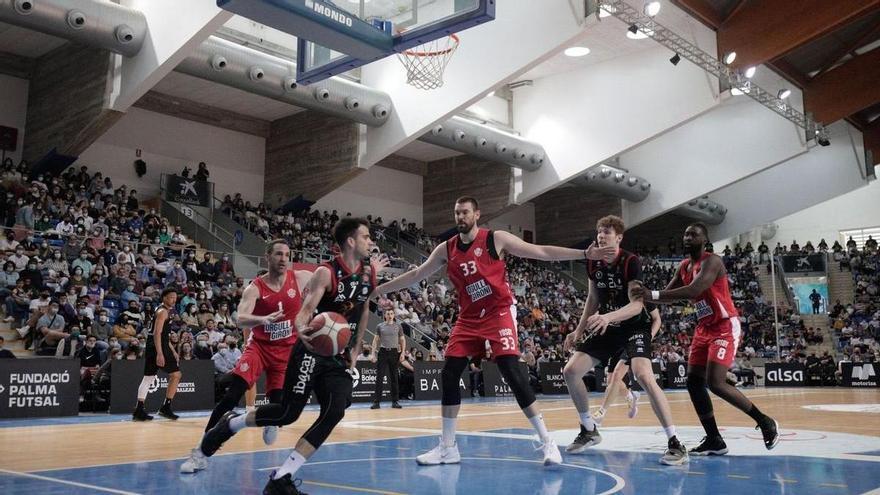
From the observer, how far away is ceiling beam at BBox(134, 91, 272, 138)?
84.1 feet

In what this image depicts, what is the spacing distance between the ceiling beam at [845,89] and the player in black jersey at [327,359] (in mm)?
27690

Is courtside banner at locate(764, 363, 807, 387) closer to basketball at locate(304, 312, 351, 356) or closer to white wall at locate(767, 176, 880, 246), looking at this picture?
white wall at locate(767, 176, 880, 246)

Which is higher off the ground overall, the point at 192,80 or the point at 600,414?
the point at 192,80

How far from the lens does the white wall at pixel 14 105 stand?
22562mm

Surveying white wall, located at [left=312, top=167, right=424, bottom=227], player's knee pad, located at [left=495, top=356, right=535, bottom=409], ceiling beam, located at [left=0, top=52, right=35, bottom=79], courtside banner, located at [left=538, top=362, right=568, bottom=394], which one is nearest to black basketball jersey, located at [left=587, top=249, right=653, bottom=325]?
player's knee pad, located at [left=495, top=356, right=535, bottom=409]

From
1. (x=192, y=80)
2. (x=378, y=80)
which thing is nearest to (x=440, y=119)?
(x=378, y=80)

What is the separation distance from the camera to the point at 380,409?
14.9m

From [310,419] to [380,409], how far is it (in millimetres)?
2993

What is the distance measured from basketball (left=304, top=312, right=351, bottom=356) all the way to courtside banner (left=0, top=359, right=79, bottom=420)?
9441 millimetres

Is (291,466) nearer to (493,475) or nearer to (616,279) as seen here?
(493,475)

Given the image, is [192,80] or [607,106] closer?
[192,80]

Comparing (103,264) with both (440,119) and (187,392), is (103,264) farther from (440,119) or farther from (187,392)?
(440,119)

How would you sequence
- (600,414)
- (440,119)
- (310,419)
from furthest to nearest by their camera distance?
(440,119)
(310,419)
(600,414)

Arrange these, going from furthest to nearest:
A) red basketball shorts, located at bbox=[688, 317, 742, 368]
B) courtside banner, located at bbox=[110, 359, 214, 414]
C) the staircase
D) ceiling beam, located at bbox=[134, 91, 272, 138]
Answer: the staircase, ceiling beam, located at bbox=[134, 91, 272, 138], courtside banner, located at bbox=[110, 359, 214, 414], red basketball shorts, located at bbox=[688, 317, 742, 368]
